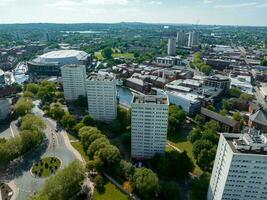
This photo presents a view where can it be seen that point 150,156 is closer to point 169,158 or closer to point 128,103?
point 169,158

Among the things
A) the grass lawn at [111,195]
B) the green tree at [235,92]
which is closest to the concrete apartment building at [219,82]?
the green tree at [235,92]

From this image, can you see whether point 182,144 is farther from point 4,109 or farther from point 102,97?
point 4,109

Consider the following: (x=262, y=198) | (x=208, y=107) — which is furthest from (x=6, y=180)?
(x=208, y=107)

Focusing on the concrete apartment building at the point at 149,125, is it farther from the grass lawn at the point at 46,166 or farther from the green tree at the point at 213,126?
the green tree at the point at 213,126

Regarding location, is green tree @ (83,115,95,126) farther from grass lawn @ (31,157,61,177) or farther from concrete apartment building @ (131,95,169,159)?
concrete apartment building @ (131,95,169,159)

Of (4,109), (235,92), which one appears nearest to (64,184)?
(4,109)

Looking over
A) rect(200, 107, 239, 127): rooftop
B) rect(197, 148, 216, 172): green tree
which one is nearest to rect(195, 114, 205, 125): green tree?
rect(200, 107, 239, 127): rooftop
